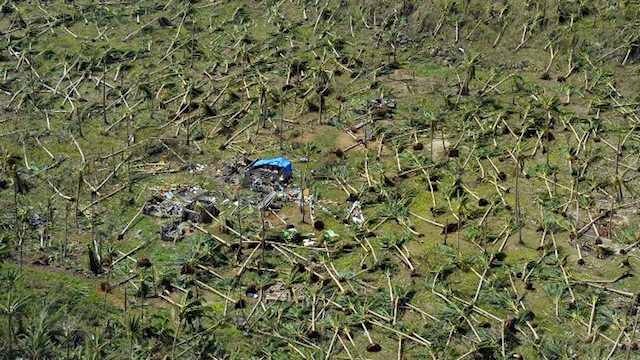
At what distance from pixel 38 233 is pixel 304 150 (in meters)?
5.25

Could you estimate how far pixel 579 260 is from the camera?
1259 centimetres

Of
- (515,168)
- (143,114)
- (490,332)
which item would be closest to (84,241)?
(143,114)

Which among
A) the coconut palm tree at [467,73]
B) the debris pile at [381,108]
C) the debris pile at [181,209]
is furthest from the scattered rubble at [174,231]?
the coconut palm tree at [467,73]

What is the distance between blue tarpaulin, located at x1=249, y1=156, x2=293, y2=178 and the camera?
15.0 meters

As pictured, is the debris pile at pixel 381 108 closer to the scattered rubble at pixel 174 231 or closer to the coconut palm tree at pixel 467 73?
the coconut palm tree at pixel 467 73

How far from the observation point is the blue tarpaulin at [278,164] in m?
15.0

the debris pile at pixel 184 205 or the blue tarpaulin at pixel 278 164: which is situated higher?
the blue tarpaulin at pixel 278 164

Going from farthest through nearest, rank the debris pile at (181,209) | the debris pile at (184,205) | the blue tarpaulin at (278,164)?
the blue tarpaulin at (278,164), the debris pile at (184,205), the debris pile at (181,209)

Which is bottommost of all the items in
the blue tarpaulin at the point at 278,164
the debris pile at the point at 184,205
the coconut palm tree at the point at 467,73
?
the debris pile at the point at 184,205

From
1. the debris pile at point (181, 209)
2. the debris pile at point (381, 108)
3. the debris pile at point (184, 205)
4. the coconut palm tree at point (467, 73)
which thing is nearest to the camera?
the debris pile at point (181, 209)

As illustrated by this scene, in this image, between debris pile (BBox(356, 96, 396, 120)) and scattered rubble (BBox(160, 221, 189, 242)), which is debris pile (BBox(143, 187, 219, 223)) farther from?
debris pile (BBox(356, 96, 396, 120))

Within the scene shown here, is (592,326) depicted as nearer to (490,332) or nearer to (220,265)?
(490,332)

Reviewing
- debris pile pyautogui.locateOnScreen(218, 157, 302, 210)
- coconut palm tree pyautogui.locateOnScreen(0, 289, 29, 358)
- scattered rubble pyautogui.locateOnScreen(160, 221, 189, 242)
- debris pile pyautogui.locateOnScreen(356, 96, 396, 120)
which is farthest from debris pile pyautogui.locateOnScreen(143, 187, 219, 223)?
debris pile pyautogui.locateOnScreen(356, 96, 396, 120)

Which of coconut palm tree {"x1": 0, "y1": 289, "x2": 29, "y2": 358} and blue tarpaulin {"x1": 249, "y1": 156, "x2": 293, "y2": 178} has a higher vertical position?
coconut palm tree {"x1": 0, "y1": 289, "x2": 29, "y2": 358}
